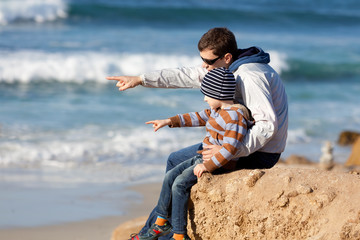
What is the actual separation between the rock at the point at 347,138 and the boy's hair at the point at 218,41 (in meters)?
5.89

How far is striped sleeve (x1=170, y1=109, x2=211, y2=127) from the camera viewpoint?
4.29 m

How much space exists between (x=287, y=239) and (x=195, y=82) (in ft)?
4.44

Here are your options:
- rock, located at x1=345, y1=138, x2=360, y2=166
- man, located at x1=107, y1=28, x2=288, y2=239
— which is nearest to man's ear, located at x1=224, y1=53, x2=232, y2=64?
man, located at x1=107, y1=28, x2=288, y2=239

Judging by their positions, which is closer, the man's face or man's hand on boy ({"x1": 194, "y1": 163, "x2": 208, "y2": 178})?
man's hand on boy ({"x1": 194, "y1": 163, "x2": 208, "y2": 178})

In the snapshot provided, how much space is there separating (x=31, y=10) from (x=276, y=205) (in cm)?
2051

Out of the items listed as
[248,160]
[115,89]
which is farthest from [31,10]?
[248,160]

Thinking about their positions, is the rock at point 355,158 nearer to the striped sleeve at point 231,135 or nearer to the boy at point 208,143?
the boy at point 208,143

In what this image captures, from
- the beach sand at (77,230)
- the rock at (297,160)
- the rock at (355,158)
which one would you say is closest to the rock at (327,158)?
the rock at (297,160)

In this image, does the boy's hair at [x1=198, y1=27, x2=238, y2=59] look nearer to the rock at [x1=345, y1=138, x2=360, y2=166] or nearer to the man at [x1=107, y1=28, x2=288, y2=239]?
the man at [x1=107, y1=28, x2=288, y2=239]

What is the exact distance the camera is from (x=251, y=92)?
386cm

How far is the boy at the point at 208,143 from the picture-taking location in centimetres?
382

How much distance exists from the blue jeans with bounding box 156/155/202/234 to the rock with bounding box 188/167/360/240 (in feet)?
0.21

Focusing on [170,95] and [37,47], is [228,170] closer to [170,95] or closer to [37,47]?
[170,95]

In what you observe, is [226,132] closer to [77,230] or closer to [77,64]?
[77,230]
